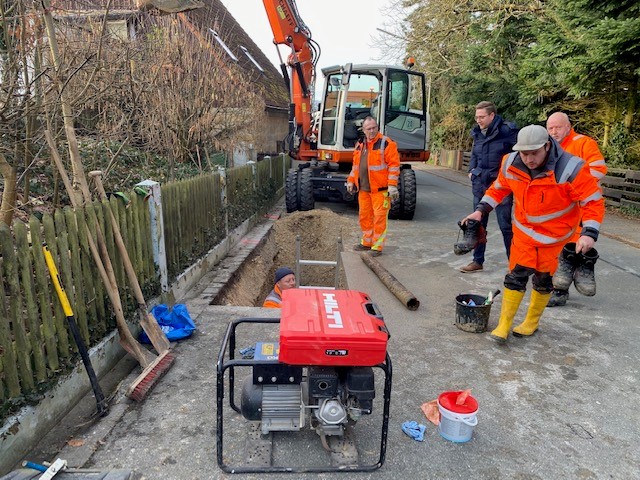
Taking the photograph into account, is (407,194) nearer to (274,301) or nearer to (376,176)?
(376,176)

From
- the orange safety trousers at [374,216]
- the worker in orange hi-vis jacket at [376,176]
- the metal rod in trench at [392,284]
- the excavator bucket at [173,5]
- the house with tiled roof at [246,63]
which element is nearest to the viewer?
the excavator bucket at [173,5]

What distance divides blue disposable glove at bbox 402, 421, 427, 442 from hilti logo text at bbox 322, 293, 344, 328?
36.5 inches

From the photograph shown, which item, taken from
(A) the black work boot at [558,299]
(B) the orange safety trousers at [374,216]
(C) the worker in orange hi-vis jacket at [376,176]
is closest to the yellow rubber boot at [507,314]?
(A) the black work boot at [558,299]

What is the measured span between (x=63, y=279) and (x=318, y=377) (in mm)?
1897

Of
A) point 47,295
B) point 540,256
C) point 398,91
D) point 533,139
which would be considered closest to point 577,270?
point 540,256

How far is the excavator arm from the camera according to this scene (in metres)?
9.64

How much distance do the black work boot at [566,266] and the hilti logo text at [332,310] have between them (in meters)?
2.31

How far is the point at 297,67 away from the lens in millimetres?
10055

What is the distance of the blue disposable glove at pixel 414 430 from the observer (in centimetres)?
272

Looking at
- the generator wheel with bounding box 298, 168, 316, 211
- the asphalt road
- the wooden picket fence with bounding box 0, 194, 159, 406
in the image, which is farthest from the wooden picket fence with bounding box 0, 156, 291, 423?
the generator wheel with bounding box 298, 168, 316, 211

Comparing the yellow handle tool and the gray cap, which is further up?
the gray cap

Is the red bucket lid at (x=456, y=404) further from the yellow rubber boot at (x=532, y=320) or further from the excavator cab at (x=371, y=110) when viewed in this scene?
the excavator cab at (x=371, y=110)

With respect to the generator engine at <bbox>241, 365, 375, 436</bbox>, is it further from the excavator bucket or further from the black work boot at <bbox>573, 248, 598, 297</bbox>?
the excavator bucket

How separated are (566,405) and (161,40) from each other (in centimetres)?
771
